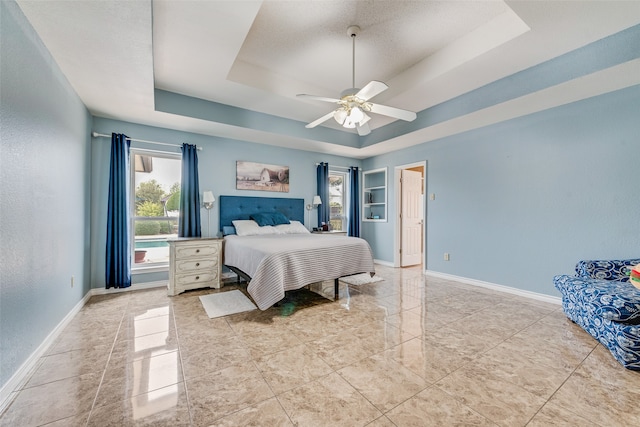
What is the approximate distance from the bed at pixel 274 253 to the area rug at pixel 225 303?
325 mm

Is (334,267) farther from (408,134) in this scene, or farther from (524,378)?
(408,134)

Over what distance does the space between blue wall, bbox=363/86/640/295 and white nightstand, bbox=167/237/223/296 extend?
374cm

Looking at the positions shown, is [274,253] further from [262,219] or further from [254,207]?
[254,207]

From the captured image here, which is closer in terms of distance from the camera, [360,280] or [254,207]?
[360,280]

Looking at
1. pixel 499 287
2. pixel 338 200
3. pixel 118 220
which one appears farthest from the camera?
pixel 338 200

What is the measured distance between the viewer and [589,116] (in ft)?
9.98

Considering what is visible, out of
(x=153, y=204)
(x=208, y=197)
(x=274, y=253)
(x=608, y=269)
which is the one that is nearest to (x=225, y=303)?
(x=274, y=253)

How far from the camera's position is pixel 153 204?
404 cm

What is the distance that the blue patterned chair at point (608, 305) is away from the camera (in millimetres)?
1885

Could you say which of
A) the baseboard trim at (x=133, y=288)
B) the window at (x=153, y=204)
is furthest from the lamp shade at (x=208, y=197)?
the baseboard trim at (x=133, y=288)

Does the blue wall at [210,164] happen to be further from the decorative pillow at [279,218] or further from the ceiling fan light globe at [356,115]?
the ceiling fan light globe at [356,115]

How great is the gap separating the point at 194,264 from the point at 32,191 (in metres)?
2.02

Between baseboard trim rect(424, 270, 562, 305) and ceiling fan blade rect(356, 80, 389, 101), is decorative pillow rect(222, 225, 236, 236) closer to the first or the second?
ceiling fan blade rect(356, 80, 389, 101)

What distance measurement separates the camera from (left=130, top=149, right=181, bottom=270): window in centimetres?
395
